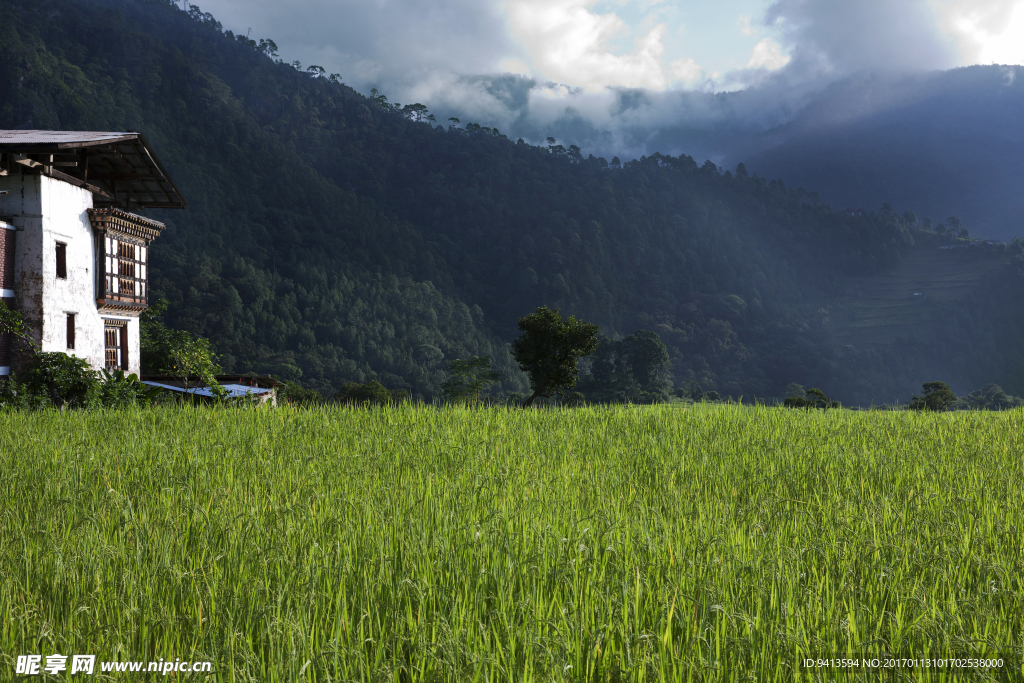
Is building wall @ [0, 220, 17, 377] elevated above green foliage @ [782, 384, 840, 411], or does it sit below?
above

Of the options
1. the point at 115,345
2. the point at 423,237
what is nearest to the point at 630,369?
the point at 115,345

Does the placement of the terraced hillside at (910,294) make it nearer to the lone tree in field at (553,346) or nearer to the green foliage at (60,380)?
the lone tree in field at (553,346)

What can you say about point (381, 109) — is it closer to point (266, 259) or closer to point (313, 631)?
point (266, 259)

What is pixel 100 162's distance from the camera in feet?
68.6

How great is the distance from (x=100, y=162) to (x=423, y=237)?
110545 mm

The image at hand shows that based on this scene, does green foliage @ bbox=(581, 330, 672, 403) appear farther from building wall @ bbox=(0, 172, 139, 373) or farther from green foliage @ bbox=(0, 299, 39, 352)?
green foliage @ bbox=(0, 299, 39, 352)

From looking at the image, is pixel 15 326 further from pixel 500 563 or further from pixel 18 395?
pixel 500 563

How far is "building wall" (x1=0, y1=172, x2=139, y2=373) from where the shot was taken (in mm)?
17188

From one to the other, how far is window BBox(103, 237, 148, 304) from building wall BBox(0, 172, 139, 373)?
954mm

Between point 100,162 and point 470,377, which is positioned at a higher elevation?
point 100,162

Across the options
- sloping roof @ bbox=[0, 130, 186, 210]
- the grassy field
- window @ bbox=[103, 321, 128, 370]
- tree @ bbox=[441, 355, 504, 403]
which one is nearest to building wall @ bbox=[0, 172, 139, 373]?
sloping roof @ bbox=[0, 130, 186, 210]

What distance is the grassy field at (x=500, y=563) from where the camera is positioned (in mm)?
2215

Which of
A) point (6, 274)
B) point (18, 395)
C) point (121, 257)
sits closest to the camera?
point (18, 395)

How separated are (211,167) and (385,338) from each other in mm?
50208
